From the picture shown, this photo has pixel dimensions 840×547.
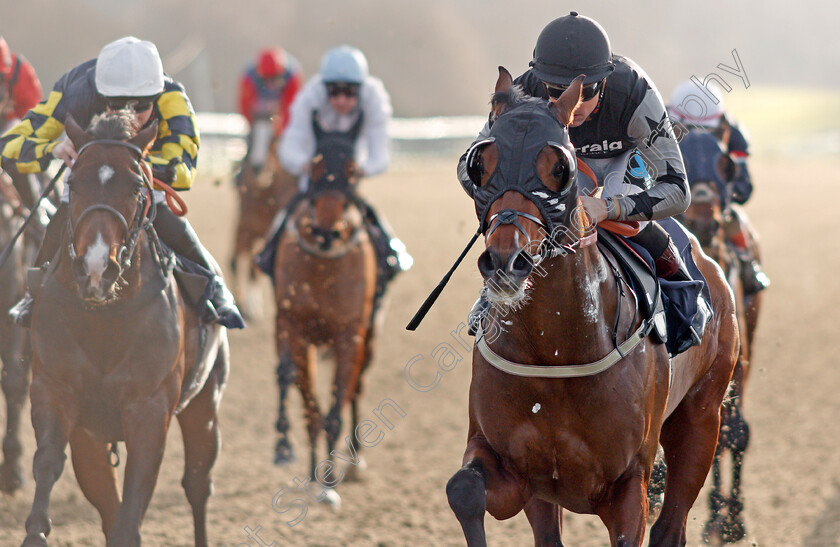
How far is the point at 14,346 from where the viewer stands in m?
6.11

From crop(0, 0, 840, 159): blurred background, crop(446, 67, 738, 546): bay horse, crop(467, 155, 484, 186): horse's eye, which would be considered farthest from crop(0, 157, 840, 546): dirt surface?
crop(0, 0, 840, 159): blurred background

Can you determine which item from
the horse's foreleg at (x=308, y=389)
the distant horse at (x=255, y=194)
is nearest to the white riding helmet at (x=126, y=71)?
the horse's foreleg at (x=308, y=389)

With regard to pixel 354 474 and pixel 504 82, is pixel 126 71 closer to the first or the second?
pixel 504 82

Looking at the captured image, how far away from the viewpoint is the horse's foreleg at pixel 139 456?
3889 mm

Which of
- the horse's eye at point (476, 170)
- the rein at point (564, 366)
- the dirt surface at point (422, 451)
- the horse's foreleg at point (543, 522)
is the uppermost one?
the horse's eye at point (476, 170)

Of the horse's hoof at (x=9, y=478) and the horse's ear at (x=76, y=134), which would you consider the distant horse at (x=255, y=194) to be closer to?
the horse's hoof at (x=9, y=478)

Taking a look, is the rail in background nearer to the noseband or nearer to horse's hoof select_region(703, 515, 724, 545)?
horse's hoof select_region(703, 515, 724, 545)

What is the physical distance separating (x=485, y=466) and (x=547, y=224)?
0.88 meters

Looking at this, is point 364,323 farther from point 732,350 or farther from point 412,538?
point 732,350

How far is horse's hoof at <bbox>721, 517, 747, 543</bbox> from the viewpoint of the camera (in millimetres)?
5478

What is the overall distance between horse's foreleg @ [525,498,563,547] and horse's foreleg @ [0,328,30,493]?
138 inches

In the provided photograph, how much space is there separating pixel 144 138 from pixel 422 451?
4.09m

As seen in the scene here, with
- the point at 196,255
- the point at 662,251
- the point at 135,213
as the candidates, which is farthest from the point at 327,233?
the point at 662,251

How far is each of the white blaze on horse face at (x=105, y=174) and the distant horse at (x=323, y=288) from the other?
2.90 metres
